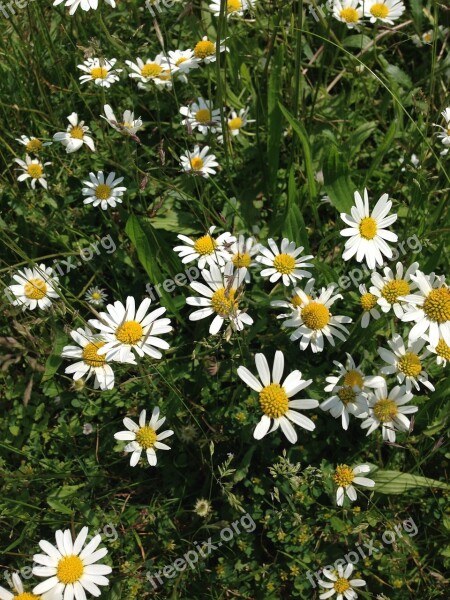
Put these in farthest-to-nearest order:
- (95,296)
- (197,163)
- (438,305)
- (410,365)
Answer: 1. (197,163)
2. (95,296)
3. (410,365)
4. (438,305)

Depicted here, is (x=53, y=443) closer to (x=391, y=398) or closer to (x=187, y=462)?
(x=187, y=462)

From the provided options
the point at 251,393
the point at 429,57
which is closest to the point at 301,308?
the point at 251,393

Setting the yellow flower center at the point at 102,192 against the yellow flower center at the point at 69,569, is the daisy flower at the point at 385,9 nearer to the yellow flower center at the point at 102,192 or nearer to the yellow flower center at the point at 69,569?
the yellow flower center at the point at 102,192

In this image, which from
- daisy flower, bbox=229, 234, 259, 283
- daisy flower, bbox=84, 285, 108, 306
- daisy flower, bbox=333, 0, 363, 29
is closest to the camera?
daisy flower, bbox=229, 234, 259, 283

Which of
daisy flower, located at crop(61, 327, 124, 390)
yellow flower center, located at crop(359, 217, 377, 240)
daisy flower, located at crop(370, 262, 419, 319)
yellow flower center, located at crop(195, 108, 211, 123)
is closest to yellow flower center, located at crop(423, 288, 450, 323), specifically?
daisy flower, located at crop(370, 262, 419, 319)

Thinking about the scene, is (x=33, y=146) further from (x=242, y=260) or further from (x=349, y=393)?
(x=349, y=393)

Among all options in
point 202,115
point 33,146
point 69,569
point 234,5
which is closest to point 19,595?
point 69,569

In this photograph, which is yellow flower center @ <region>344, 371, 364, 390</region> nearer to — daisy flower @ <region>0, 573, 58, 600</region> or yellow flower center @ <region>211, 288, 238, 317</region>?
yellow flower center @ <region>211, 288, 238, 317</region>
